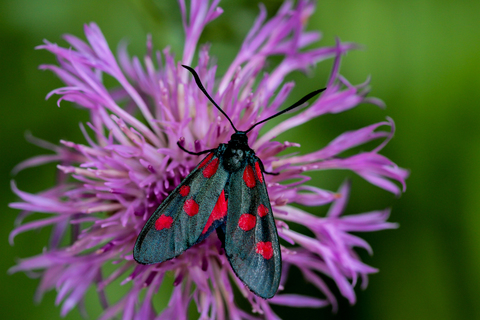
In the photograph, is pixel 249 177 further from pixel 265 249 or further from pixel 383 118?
pixel 383 118

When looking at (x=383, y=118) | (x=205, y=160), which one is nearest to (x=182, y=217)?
(x=205, y=160)

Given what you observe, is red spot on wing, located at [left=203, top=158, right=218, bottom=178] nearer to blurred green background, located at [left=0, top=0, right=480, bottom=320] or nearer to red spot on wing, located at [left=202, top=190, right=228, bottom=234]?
red spot on wing, located at [left=202, top=190, right=228, bottom=234]

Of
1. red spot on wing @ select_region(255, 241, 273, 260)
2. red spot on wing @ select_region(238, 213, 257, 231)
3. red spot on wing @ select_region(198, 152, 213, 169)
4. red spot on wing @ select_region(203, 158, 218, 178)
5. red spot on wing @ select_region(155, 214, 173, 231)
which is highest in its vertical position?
red spot on wing @ select_region(198, 152, 213, 169)

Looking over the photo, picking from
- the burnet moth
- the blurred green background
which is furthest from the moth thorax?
the blurred green background

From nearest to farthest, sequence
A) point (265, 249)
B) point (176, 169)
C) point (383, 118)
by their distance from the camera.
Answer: point (265, 249)
point (176, 169)
point (383, 118)

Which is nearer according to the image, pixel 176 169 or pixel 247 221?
pixel 247 221

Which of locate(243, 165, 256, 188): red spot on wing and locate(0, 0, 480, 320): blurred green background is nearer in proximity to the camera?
locate(243, 165, 256, 188): red spot on wing

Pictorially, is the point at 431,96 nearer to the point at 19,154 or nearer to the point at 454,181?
the point at 454,181

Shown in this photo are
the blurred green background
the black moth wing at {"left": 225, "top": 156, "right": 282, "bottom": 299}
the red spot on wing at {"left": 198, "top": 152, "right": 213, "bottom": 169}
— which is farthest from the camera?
the blurred green background

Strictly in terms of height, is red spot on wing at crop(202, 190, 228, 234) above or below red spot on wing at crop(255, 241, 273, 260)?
above
